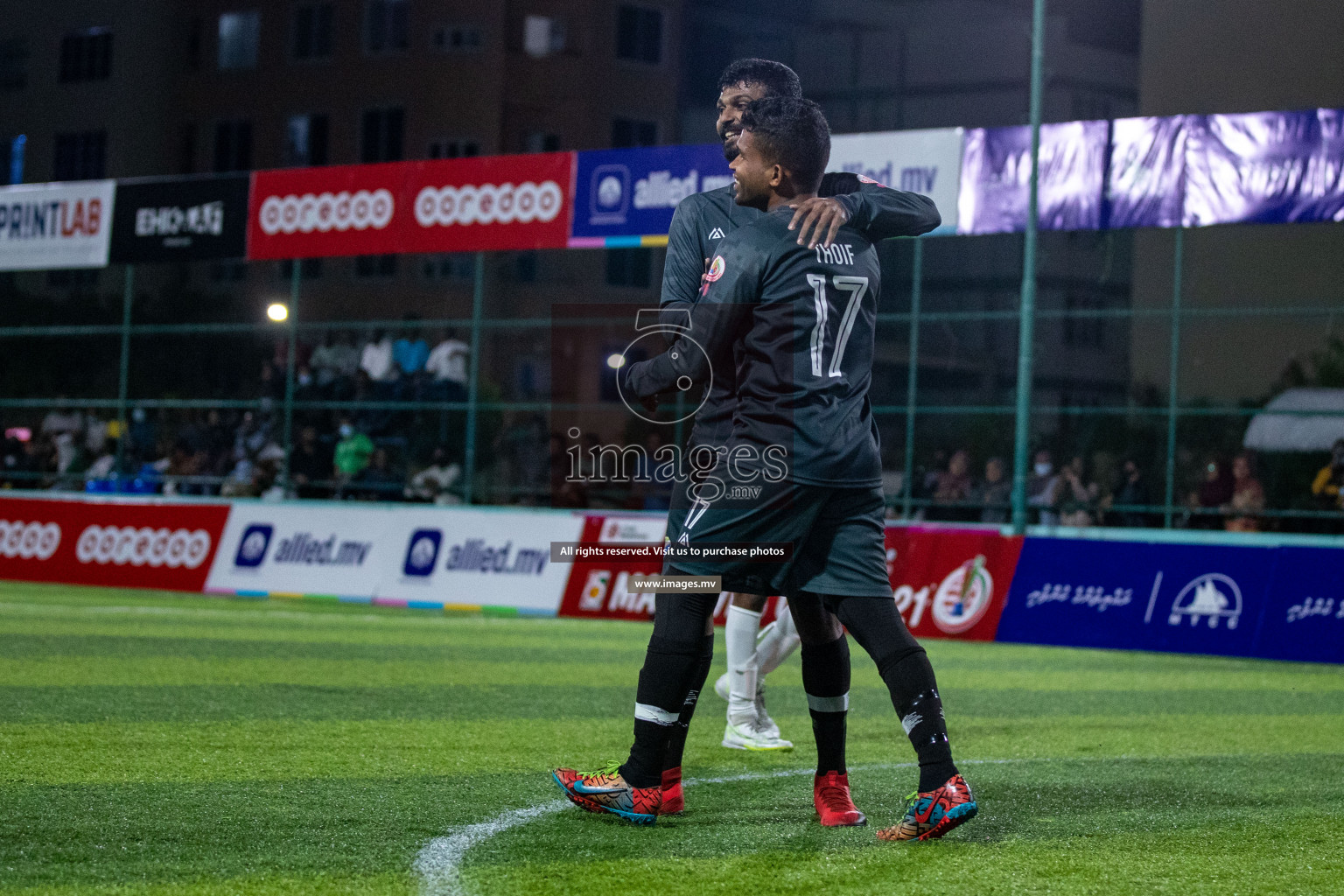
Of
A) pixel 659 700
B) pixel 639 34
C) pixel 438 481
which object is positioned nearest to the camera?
pixel 659 700

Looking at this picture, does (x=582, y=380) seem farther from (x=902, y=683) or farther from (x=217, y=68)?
(x=902, y=683)

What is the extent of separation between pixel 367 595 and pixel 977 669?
774 cm

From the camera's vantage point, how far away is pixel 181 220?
20719mm

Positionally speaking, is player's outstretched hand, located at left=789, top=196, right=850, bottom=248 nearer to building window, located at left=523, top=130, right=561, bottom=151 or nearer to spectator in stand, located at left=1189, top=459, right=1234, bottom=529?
spectator in stand, located at left=1189, top=459, right=1234, bottom=529

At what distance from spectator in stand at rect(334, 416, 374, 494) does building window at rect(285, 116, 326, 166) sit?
27705mm

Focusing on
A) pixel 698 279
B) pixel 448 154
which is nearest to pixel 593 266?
pixel 448 154

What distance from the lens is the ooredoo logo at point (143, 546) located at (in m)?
18.0

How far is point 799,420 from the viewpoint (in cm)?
471

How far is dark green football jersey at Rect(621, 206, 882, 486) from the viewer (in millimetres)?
4680

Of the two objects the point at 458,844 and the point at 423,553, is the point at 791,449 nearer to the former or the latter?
the point at 458,844

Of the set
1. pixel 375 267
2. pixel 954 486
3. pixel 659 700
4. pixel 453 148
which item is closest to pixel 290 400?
pixel 954 486

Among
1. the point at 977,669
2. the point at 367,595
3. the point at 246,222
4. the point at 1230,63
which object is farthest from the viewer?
the point at 1230,63

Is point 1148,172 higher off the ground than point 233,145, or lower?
lower

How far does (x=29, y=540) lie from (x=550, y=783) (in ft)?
49.5
